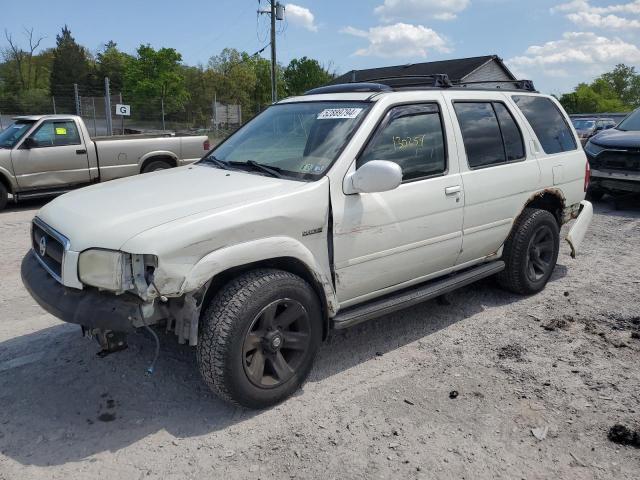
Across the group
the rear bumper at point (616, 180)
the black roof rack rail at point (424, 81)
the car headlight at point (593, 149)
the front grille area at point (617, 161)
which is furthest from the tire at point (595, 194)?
the black roof rack rail at point (424, 81)

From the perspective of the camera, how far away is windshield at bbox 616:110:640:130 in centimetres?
1039

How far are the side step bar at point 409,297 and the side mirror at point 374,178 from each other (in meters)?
0.84

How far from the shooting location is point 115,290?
273 cm

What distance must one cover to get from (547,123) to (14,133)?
9.51 meters

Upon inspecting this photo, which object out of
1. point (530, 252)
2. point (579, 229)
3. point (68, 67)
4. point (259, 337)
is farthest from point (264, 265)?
point (68, 67)

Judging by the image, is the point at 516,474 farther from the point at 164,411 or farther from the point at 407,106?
the point at 407,106

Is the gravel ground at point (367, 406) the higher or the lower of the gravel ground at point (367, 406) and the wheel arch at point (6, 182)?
the lower

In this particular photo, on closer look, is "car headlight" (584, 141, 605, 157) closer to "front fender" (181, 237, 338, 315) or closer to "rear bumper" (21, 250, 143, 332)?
"front fender" (181, 237, 338, 315)

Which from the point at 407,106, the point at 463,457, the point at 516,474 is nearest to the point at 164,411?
the point at 463,457

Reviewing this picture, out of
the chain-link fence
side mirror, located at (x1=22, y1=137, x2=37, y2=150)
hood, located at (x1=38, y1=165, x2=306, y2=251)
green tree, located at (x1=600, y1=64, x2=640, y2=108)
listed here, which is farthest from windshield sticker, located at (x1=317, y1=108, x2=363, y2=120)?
green tree, located at (x1=600, y1=64, x2=640, y2=108)

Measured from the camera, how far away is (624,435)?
294 cm

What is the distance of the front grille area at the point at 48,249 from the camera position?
3.06 metres

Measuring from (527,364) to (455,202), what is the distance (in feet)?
4.27

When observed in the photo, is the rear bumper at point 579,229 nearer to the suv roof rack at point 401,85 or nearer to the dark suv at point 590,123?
the suv roof rack at point 401,85
